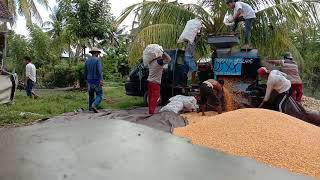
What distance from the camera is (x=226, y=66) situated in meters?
9.56

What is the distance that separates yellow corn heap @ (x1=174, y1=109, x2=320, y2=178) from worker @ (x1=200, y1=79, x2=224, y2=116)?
69.0 inches

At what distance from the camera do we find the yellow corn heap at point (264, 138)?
471cm

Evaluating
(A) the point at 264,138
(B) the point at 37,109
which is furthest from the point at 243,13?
(B) the point at 37,109

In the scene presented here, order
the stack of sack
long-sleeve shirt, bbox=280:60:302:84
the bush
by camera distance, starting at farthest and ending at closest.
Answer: the bush < long-sleeve shirt, bbox=280:60:302:84 < the stack of sack

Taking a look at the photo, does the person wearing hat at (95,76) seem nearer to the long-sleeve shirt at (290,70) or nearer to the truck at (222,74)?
the truck at (222,74)

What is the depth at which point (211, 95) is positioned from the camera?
8.41m

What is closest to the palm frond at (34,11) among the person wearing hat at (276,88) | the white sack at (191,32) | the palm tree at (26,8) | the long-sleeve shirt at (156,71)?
the palm tree at (26,8)

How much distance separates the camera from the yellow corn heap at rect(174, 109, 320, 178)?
4.71 metres

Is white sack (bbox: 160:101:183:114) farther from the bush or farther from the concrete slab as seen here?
the bush

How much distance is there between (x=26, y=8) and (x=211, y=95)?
28.7ft

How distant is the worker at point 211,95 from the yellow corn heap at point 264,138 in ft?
5.75

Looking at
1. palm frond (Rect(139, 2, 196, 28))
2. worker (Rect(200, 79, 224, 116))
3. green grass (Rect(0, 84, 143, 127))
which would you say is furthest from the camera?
palm frond (Rect(139, 2, 196, 28))

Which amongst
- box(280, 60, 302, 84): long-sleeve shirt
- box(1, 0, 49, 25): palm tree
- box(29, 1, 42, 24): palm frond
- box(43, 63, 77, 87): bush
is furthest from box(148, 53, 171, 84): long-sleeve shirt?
box(43, 63, 77, 87): bush

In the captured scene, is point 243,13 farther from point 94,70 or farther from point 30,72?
point 30,72
